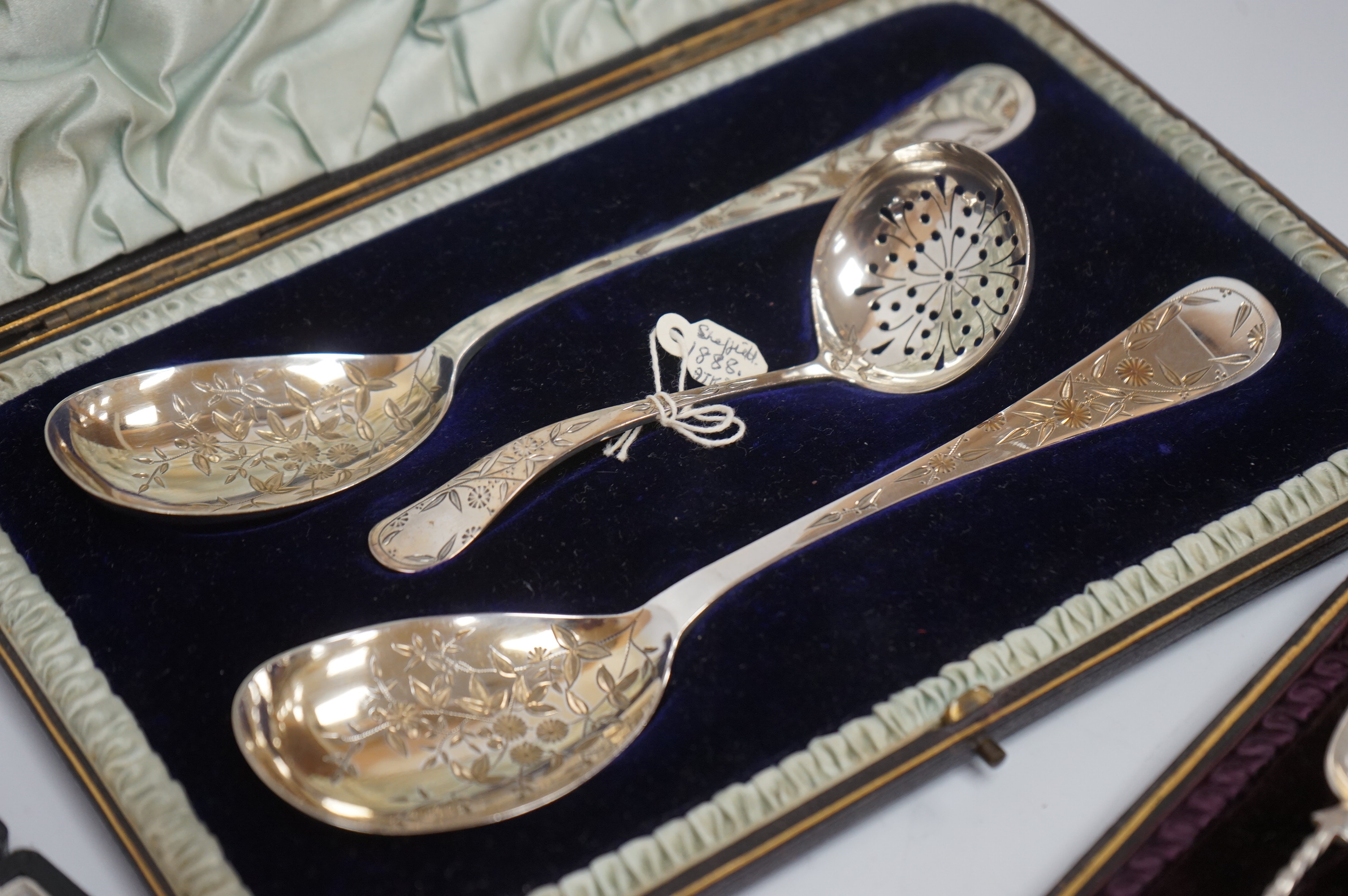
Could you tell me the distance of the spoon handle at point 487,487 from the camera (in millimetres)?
1014

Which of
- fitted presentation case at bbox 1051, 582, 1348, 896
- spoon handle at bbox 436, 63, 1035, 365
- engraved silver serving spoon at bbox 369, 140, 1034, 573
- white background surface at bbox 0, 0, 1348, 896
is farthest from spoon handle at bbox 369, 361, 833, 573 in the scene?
fitted presentation case at bbox 1051, 582, 1348, 896

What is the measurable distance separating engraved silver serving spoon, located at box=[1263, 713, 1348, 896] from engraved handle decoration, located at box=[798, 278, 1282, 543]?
354 millimetres

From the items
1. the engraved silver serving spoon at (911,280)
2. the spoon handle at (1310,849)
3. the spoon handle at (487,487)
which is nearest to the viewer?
the spoon handle at (1310,849)

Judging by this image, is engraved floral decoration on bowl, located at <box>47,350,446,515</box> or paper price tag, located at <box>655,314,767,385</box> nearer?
engraved floral decoration on bowl, located at <box>47,350,446,515</box>

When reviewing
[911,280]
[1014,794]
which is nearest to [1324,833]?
[1014,794]

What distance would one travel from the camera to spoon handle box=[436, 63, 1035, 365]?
122cm

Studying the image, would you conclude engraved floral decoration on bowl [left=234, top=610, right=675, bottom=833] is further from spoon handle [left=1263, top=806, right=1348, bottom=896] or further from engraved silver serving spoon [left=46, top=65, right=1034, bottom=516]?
spoon handle [left=1263, top=806, right=1348, bottom=896]

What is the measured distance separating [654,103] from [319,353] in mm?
517

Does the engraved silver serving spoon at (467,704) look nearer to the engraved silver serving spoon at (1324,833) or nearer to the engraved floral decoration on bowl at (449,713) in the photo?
the engraved floral decoration on bowl at (449,713)

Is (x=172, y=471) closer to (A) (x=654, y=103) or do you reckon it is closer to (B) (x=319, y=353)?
(B) (x=319, y=353)

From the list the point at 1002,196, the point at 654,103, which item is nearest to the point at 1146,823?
the point at 1002,196

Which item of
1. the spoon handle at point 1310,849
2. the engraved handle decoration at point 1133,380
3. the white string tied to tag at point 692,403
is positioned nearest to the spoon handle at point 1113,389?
the engraved handle decoration at point 1133,380

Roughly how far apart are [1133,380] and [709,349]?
414 millimetres

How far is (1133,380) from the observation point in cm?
114
